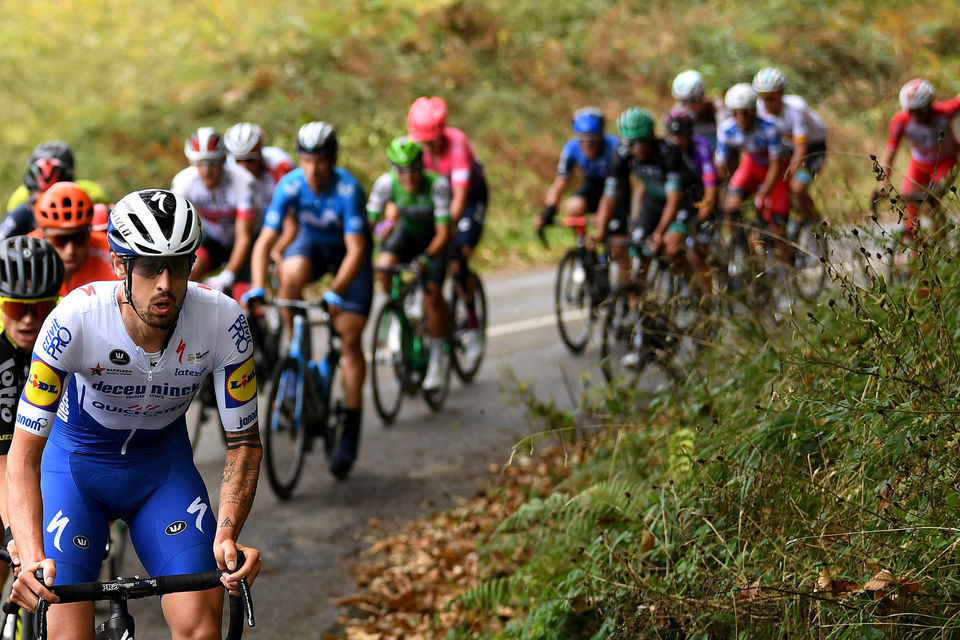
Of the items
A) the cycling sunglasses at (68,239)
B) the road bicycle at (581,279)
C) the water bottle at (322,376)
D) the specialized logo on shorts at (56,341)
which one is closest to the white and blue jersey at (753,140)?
the road bicycle at (581,279)

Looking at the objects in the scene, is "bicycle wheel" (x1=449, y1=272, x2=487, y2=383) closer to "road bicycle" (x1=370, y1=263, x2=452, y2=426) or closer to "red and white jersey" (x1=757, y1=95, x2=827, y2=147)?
"road bicycle" (x1=370, y1=263, x2=452, y2=426)

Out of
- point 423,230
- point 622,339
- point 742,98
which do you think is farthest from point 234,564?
point 742,98

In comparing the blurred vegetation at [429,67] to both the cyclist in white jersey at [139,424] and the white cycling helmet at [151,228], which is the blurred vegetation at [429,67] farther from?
the white cycling helmet at [151,228]

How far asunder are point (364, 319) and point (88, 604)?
16.0 feet

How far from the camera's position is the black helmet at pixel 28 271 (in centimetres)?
445

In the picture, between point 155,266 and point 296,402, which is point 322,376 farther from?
point 155,266

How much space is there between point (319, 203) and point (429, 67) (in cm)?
1718

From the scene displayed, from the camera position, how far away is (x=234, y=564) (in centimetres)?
352

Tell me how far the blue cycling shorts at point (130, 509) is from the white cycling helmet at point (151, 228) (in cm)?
84

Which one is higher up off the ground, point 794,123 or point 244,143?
point 244,143

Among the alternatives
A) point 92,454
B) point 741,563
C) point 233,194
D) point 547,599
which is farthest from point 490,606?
point 233,194

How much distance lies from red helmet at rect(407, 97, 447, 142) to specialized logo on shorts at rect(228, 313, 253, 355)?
6.80m

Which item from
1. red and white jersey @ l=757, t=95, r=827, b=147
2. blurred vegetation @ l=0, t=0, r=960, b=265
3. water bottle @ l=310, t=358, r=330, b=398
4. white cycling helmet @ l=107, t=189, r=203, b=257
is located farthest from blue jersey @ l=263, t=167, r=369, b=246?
blurred vegetation @ l=0, t=0, r=960, b=265

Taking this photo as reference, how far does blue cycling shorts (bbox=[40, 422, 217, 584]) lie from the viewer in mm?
3844
